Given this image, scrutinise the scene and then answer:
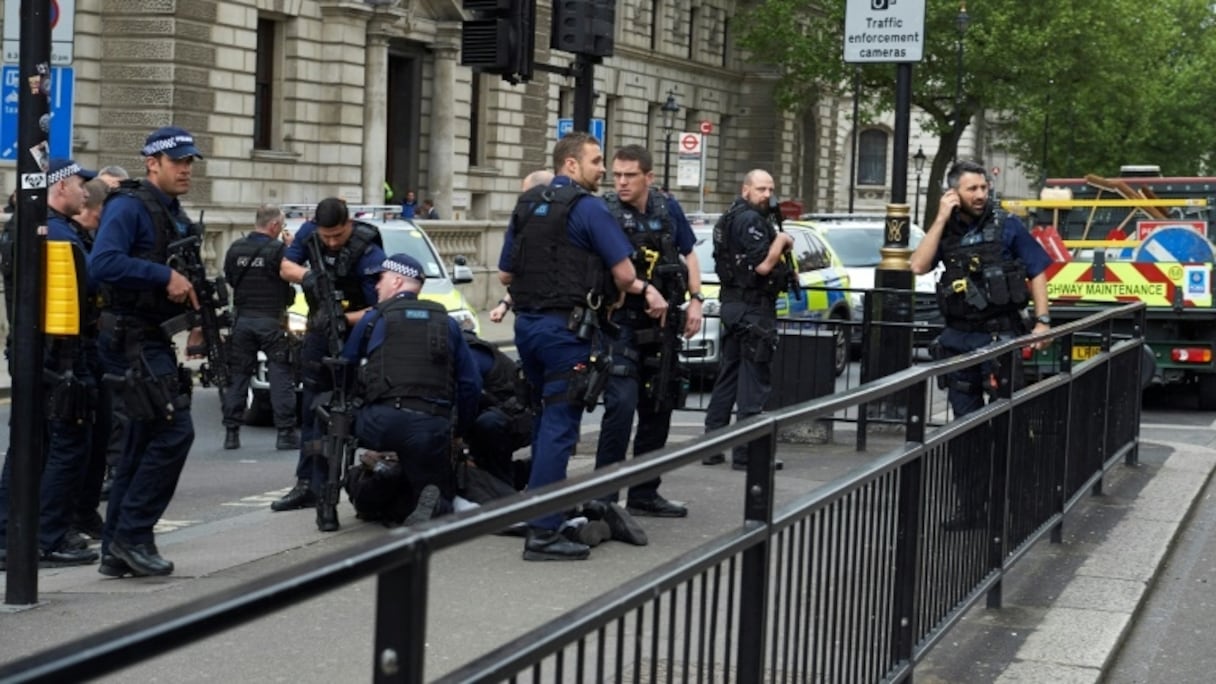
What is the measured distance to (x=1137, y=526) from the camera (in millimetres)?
9789

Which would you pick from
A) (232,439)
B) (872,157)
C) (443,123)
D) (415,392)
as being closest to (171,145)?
(415,392)

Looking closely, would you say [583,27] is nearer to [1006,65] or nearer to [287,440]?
[287,440]

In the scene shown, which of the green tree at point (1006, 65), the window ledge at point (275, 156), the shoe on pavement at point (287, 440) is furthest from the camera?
the green tree at point (1006, 65)

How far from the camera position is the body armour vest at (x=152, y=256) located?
7793 millimetres

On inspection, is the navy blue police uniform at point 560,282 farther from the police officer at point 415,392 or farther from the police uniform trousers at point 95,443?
the police uniform trousers at point 95,443

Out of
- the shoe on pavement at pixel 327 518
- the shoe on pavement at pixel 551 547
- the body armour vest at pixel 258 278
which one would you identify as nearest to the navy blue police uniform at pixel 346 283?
the shoe on pavement at pixel 327 518

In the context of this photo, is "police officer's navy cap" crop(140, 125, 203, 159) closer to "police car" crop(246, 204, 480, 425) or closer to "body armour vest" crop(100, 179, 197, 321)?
"body armour vest" crop(100, 179, 197, 321)

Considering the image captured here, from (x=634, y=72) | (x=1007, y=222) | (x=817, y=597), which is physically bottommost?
(x=817, y=597)

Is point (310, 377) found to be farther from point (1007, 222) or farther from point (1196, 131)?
point (1196, 131)

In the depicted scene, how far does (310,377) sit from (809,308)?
1010 cm

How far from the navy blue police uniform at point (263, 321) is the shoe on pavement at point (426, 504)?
16.8 ft

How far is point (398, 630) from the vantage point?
95.5 inches

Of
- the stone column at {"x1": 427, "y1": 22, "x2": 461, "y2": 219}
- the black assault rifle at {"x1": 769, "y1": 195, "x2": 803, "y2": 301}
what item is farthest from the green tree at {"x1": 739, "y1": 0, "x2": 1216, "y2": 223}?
the black assault rifle at {"x1": 769, "y1": 195, "x2": 803, "y2": 301}

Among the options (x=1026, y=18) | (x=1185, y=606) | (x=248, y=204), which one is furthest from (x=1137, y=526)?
(x=1026, y=18)
